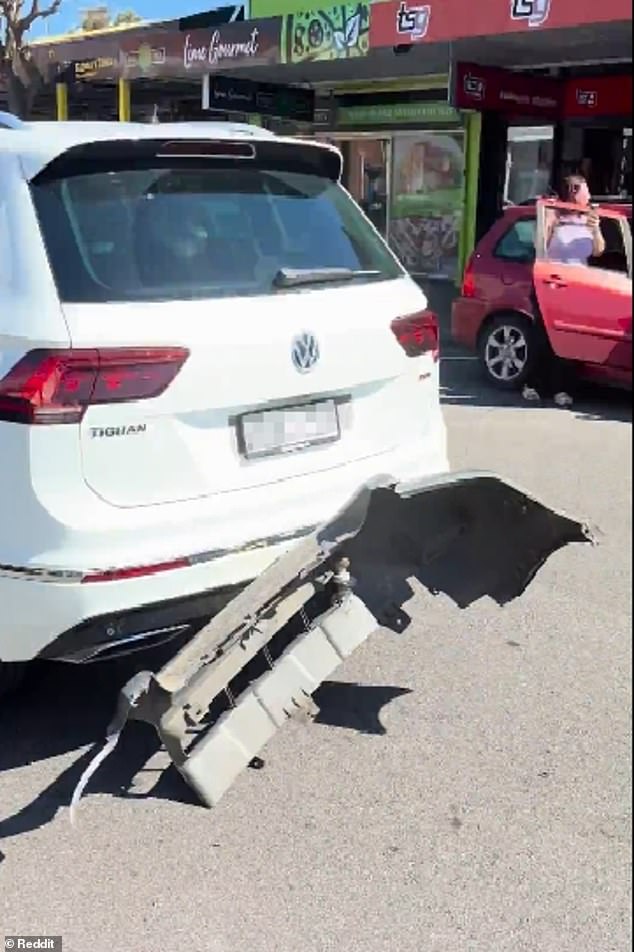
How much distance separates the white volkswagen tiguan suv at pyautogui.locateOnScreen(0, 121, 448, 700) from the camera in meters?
3.10

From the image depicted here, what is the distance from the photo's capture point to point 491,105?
149 inches

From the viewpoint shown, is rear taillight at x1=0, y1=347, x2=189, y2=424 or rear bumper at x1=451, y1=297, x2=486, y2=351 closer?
rear taillight at x1=0, y1=347, x2=189, y2=424

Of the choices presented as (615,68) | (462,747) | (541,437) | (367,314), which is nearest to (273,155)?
(367,314)

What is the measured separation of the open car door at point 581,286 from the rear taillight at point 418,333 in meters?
0.55

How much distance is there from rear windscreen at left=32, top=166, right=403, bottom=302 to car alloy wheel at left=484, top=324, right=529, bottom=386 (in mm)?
5624

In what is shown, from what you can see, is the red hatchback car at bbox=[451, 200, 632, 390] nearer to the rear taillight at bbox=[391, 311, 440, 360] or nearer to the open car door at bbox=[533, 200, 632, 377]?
the open car door at bbox=[533, 200, 632, 377]

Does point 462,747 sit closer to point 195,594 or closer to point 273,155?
point 195,594

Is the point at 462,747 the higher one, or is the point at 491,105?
the point at 491,105

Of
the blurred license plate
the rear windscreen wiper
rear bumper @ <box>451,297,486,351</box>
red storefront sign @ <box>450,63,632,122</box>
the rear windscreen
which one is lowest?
rear bumper @ <box>451,297,486,351</box>

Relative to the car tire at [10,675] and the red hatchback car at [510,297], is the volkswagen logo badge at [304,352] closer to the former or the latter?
the car tire at [10,675]

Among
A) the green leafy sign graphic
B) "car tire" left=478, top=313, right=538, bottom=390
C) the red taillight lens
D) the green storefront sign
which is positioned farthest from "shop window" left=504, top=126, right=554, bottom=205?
the green storefront sign

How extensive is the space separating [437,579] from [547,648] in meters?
0.91

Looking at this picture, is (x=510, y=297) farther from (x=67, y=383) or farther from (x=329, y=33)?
(x=67, y=383)

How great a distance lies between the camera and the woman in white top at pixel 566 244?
14.4ft
